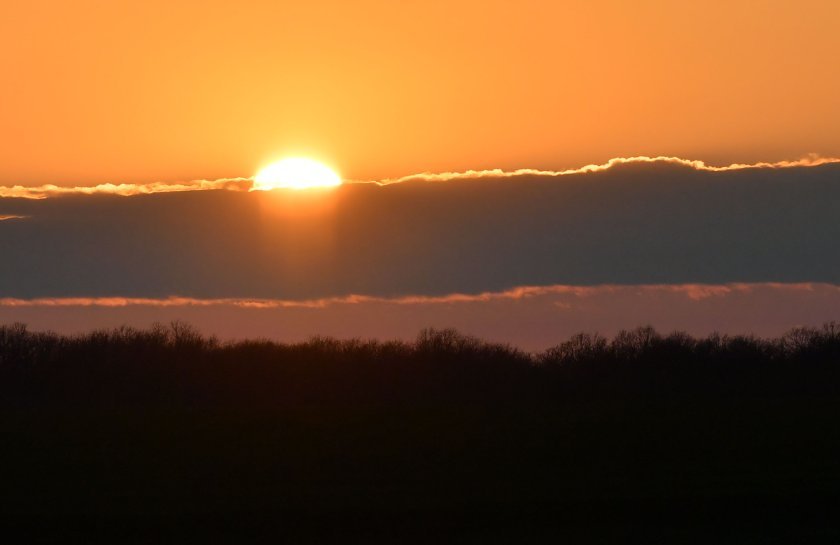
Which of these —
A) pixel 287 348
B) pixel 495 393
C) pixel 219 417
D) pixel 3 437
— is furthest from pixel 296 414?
pixel 287 348

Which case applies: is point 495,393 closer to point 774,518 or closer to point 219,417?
point 219,417

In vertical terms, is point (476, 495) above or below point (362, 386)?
above

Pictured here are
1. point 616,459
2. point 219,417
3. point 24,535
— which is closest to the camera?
point 24,535

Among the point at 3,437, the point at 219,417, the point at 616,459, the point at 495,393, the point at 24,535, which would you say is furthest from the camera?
the point at 495,393

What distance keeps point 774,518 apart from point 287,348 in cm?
5570

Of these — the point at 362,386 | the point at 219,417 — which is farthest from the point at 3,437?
the point at 362,386

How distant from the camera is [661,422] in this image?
42.3 metres

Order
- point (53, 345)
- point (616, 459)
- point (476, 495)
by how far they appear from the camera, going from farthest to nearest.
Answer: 1. point (53, 345)
2. point (616, 459)
3. point (476, 495)

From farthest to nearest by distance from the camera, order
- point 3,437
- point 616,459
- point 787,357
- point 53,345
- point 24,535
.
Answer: point 787,357 < point 53,345 < point 3,437 < point 616,459 < point 24,535

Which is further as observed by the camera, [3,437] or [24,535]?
[3,437]

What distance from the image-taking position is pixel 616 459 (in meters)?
35.8

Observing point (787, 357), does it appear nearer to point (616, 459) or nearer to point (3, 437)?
point (616, 459)

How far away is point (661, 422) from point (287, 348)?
4090cm

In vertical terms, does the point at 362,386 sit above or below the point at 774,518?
below
